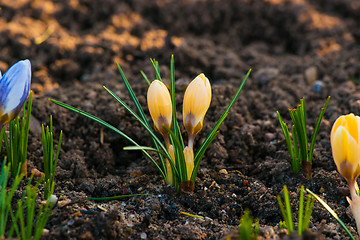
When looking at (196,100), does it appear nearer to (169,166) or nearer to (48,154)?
(169,166)

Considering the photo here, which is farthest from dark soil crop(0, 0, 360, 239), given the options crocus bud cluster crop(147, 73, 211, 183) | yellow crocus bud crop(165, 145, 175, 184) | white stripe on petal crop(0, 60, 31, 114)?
white stripe on petal crop(0, 60, 31, 114)

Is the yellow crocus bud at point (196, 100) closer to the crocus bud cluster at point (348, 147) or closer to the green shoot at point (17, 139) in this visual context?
the crocus bud cluster at point (348, 147)

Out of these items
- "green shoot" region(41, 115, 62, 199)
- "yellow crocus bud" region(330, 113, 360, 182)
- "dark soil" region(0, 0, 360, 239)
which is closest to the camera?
"yellow crocus bud" region(330, 113, 360, 182)

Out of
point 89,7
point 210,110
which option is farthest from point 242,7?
point 210,110

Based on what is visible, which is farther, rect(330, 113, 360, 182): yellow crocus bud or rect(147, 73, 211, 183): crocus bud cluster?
rect(147, 73, 211, 183): crocus bud cluster

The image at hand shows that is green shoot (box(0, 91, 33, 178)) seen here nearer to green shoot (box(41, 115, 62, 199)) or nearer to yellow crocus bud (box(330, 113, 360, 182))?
green shoot (box(41, 115, 62, 199))

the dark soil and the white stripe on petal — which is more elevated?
the white stripe on petal

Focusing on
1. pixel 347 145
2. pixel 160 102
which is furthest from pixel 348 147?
pixel 160 102
